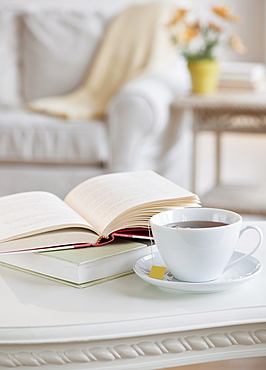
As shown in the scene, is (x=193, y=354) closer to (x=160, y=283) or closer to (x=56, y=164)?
(x=160, y=283)

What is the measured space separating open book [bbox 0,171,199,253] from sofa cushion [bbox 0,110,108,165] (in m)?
1.52

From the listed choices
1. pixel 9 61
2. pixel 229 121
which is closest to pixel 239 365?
pixel 229 121

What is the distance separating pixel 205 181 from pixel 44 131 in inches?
50.6

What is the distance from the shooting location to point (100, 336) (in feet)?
2.42

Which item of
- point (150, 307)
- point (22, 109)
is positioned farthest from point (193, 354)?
point (22, 109)

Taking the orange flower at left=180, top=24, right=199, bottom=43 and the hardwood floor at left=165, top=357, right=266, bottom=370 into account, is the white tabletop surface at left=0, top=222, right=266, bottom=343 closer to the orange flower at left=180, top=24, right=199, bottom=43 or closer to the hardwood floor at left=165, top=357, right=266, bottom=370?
the hardwood floor at left=165, top=357, right=266, bottom=370

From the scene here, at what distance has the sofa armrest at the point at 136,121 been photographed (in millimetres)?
2453

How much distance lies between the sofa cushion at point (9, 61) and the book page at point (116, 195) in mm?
2090

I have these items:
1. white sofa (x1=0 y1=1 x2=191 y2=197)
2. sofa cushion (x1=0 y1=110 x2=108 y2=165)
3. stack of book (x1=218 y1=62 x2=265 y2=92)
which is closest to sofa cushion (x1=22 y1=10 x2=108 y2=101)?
white sofa (x1=0 y1=1 x2=191 y2=197)

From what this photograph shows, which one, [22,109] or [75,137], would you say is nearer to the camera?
[75,137]

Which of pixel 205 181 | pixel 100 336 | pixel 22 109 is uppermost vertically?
pixel 22 109

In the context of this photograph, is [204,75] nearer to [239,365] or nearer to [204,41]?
[204,41]

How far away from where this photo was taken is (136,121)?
2.47m

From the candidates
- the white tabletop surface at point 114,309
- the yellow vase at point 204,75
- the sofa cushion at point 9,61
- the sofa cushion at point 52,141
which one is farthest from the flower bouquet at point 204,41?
the white tabletop surface at point 114,309
